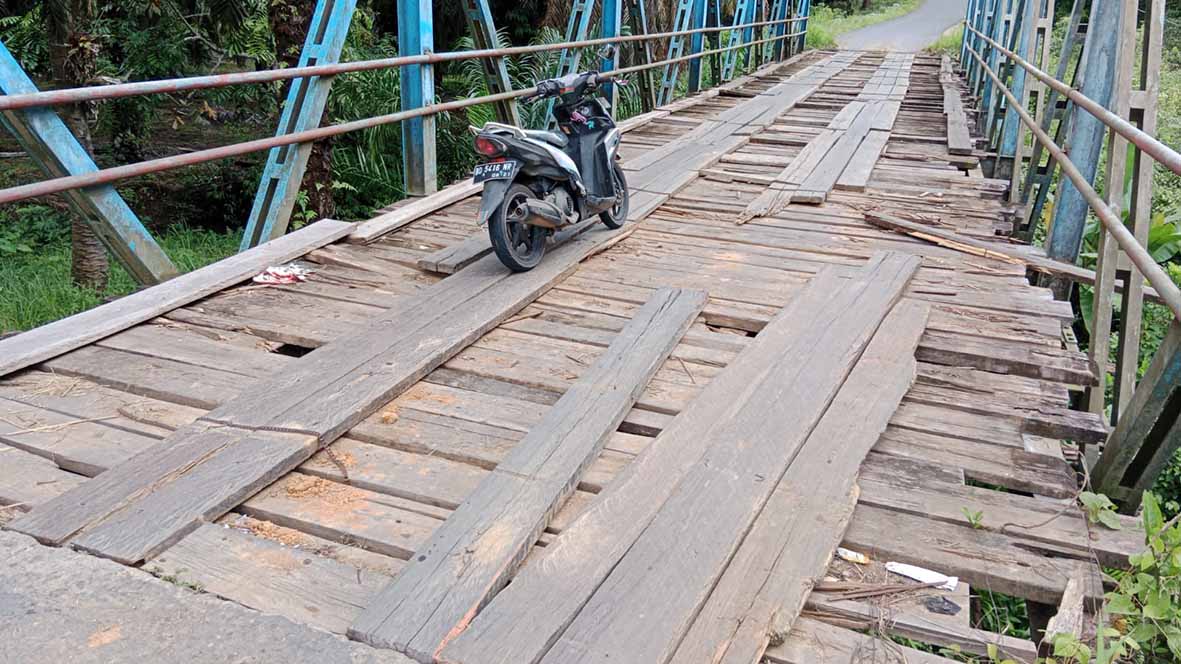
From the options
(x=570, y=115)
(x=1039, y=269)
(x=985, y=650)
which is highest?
(x=570, y=115)

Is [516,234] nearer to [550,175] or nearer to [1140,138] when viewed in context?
[550,175]

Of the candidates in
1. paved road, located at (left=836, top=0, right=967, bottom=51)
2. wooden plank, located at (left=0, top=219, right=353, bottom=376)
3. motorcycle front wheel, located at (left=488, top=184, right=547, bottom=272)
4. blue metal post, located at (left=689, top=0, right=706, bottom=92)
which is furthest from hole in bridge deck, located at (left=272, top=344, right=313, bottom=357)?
paved road, located at (left=836, top=0, right=967, bottom=51)

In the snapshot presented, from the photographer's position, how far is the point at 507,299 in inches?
165

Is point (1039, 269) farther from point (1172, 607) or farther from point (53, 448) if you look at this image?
point (53, 448)

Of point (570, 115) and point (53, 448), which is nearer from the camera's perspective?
point (53, 448)

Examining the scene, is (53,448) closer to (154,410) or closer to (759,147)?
(154,410)

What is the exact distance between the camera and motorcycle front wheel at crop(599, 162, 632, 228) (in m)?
5.40

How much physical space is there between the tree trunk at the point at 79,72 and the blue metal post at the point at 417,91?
312cm

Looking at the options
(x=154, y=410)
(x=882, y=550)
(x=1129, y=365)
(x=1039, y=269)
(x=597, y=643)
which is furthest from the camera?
(x=1039, y=269)

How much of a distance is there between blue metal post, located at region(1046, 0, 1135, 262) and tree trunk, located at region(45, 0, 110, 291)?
6.95 meters

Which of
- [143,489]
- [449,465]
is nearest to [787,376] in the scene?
[449,465]

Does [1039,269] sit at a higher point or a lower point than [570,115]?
lower

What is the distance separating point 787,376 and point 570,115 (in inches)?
91.5

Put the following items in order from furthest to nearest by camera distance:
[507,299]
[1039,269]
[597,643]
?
[1039,269] < [507,299] < [597,643]
